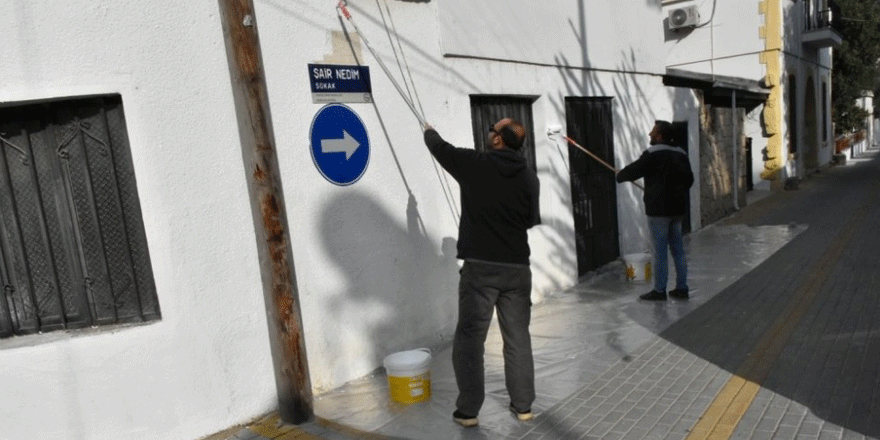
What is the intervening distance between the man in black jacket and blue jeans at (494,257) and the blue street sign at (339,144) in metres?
0.97

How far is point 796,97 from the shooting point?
70.9ft

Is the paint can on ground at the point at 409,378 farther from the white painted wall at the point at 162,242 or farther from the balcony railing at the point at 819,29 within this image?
the balcony railing at the point at 819,29

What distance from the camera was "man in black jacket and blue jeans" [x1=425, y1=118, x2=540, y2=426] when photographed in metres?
4.14

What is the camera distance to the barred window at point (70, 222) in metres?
3.90

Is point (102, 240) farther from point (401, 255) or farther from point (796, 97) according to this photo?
point (796, 97)

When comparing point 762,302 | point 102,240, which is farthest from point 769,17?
point 102,240

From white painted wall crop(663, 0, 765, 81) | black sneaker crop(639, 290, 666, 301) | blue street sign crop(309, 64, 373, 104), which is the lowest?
black sneaker crop(639, 290, 666, 301)

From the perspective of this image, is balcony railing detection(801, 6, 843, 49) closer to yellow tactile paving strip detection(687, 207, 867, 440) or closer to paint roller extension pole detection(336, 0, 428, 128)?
yellow tactile paving strip detection(687, 207, 867, 440)

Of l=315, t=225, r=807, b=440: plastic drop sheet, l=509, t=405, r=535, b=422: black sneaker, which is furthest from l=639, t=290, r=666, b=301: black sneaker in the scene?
l=509, t=405, r=535, b=422: black sneaker

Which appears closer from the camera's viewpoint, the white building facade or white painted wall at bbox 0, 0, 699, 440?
white painted wall at bbox 0, 0, 699, 440

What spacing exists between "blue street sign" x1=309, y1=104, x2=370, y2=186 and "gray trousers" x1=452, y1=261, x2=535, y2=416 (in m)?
1.37

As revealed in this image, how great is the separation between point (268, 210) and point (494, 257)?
1.46 metres

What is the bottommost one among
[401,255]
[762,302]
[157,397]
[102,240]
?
[762,302]

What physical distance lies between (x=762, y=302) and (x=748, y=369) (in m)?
2.14
